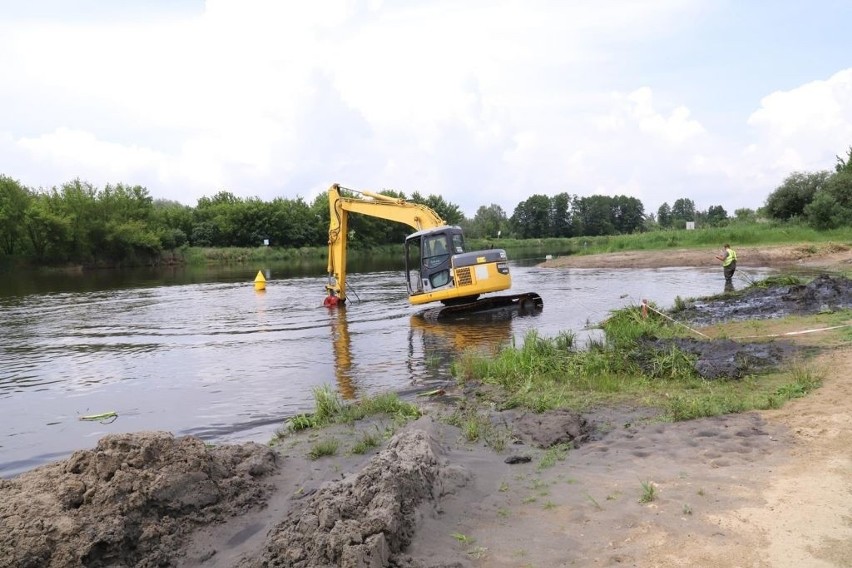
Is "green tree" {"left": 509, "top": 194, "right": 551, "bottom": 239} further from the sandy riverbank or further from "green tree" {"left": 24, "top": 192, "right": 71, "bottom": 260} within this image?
"green tree" {"left": 24, "top": 192, "right": 71, "bottom": 260}

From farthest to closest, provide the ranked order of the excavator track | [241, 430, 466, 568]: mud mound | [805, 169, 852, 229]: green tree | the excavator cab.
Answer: [805, 169, 852, 229]: green tree
the excavator track
the excavator cab
[241, 430, 466, 568]: mud mound

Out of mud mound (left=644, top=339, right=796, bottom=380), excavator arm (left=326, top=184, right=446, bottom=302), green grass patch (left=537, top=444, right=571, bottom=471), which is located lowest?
green grass patch (left=537, top=444, right=571, bottom=471)

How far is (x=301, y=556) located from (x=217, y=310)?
796 inches

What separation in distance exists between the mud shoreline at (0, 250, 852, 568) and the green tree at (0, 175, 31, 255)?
60.2 metres

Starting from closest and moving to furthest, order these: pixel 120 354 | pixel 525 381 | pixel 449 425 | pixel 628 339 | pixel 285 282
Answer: pixel 449 425, pixel 525 381, pixel 628 339, pixel 120 354, pixel 285 282

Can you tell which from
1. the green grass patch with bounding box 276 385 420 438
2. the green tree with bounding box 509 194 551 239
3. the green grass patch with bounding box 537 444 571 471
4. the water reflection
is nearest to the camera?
the green grass patch with bounding box 537 444 571 471

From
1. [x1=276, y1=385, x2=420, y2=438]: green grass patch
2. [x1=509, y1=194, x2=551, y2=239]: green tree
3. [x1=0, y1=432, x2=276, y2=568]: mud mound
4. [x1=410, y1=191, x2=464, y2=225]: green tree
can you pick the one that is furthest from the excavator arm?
[x1=509, y1=194, x2=551, y2=239]: green tree

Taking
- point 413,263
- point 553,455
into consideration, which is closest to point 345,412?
point 553,455

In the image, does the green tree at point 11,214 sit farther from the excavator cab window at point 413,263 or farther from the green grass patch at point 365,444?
the green grass patch at point 365,444

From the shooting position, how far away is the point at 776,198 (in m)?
45.0

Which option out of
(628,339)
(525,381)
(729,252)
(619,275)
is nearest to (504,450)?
(525,381)

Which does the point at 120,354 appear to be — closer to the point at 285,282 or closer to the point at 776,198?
the point at 285,282

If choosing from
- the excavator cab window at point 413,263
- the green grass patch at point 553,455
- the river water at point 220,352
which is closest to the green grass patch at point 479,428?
the green grass patch at point 553,455

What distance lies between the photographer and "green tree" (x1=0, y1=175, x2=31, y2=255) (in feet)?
183
